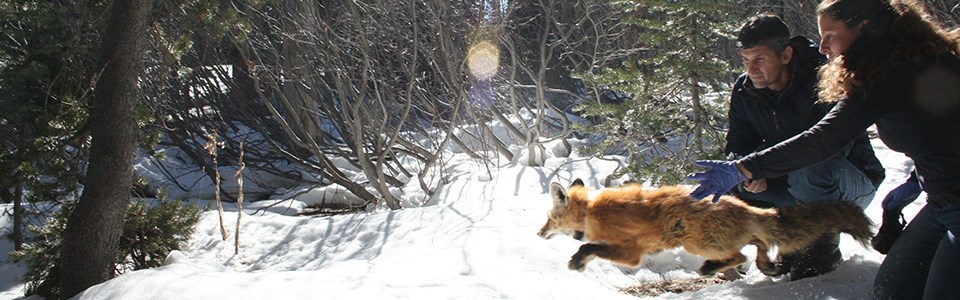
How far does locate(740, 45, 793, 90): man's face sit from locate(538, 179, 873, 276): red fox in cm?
73

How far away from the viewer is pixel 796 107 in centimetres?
352

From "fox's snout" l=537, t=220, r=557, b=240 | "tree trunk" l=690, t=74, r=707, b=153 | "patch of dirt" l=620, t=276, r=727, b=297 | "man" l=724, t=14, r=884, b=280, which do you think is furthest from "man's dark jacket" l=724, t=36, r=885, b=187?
"tree trunk" l=690, t=74, r=707, b=153

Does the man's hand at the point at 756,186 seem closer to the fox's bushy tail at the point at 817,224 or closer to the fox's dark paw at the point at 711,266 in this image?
the fox's bushy tail at the point at 817,224

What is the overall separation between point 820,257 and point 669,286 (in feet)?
3.08

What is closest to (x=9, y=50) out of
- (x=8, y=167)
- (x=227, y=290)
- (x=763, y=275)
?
(x=8, y=167)

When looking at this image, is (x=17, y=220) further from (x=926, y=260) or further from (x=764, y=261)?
(x=926, y=260)

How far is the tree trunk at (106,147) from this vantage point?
4.92m

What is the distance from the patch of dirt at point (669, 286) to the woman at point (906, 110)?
49.3 inches

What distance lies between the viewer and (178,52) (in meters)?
6.01

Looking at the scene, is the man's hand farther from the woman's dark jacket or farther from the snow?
the woman's dark jacket

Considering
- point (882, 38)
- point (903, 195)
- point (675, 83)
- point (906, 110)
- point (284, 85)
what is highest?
point (284, 85)

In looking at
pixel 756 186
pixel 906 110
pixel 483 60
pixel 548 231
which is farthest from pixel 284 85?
pixel 906 110

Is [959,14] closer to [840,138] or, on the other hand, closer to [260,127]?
[840,138]

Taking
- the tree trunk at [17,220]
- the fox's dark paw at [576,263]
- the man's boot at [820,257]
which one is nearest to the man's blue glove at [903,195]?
the man's boot at [820,257]
